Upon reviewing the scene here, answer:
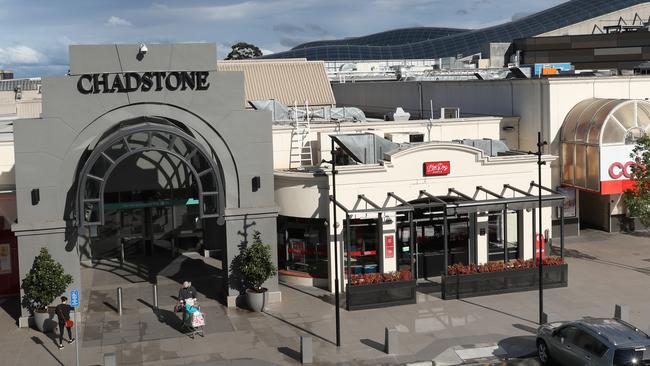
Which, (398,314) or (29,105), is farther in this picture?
(29,105)

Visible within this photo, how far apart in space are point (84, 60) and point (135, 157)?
28.2 ft

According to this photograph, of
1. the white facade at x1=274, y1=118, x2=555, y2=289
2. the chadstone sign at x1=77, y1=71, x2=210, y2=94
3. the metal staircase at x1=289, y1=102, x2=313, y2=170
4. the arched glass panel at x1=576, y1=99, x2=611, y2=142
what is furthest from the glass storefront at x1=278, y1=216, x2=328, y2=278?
the arched glass panel at x1=576, y1=99, x2=611, y2=142

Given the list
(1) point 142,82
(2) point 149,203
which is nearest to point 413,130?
(2) point 149,203

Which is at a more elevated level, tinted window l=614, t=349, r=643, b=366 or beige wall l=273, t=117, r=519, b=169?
beige wall l=273, t=117, r=519, b=169

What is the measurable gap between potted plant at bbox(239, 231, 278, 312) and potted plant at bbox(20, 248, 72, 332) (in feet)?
19.3

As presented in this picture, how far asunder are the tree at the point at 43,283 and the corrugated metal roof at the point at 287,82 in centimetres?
2477

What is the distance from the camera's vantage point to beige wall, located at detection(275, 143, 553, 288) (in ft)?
98.9

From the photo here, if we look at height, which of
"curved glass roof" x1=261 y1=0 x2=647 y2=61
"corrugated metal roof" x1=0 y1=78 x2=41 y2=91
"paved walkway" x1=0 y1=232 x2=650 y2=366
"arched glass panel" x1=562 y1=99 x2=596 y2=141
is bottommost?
"paved walkway" x1=0 y1=232 x2=650 y2=366

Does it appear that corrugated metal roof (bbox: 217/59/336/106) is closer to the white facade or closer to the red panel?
the red panel

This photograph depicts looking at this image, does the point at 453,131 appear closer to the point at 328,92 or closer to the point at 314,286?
the point at 314,286

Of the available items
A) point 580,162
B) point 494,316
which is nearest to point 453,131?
point 580,162

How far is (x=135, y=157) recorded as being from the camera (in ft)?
114

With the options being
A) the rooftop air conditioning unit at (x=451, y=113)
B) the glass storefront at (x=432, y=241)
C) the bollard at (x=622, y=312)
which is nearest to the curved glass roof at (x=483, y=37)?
the rooftop air conditioning unit at (x=451, y=113)

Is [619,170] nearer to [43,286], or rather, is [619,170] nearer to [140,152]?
[140,152]
